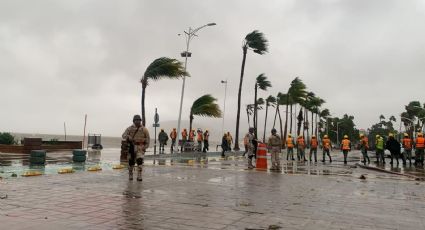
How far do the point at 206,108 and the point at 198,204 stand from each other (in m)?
28.1

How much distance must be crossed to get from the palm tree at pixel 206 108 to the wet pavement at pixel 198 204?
949 inches

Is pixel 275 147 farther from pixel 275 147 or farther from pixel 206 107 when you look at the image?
pixel 206 107

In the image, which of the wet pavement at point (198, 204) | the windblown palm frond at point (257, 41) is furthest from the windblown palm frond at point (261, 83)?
the wet pavement at point (198, 204)

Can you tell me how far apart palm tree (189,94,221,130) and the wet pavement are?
24104mm

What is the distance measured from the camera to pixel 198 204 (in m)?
7.58

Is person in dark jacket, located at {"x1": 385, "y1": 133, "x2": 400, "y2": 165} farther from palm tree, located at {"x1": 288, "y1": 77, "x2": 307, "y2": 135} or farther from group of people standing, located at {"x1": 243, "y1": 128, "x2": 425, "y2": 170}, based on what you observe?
A: palm tree, located at {"x1": 288, "y1": 77, "x2": 307, "y2": 135}

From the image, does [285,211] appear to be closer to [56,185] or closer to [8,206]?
[8,206]

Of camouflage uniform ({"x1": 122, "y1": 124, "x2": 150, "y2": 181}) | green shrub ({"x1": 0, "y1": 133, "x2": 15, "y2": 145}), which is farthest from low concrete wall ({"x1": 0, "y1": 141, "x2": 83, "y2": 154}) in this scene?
camouflage uniform ({"x1": 122, "y1": 124, "x2": 150, "y2": 181})

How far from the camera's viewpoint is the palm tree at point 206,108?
35.6 m

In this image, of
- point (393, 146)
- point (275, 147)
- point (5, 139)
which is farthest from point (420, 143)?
point (5, 139)

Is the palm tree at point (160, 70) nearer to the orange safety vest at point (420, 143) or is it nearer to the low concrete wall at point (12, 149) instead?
the low concrete wall at point (12, 149)

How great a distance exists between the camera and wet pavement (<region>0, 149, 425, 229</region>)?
5.99 metres

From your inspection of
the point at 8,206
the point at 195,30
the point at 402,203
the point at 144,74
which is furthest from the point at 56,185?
the point at 195,30

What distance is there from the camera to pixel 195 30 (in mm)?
33000
